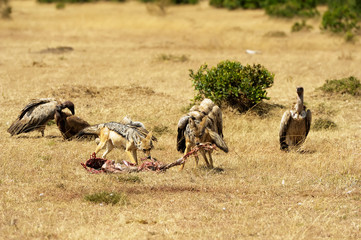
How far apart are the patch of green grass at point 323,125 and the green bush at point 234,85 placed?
1.51m

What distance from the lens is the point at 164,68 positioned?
2059cm

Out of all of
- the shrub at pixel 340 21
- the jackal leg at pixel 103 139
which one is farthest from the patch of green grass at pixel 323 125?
the shrub at pixel 340 21

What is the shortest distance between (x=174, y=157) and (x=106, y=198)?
272 cm

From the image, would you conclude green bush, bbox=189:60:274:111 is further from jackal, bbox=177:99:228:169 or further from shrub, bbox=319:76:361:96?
jackal, bbox=177:99:228:169

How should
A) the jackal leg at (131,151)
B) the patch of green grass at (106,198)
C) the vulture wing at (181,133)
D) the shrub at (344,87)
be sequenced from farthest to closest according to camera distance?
the shrub at (344,87)
the vulture wing at (181,133)
the jackal leg at (131,151)
the patch of green grass at (106,198)

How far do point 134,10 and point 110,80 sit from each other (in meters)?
24.5

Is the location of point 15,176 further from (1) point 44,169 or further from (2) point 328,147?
(2) point 328,147

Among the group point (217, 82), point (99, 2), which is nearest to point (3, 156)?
point (217, 82)

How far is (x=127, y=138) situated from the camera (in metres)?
9.65

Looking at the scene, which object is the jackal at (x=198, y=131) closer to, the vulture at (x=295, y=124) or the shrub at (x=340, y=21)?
the vulture at (x=295, y=124)

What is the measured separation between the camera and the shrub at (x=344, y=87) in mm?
16375

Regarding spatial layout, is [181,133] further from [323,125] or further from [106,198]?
[323,125]

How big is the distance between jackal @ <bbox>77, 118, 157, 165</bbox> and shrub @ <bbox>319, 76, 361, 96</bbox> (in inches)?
316

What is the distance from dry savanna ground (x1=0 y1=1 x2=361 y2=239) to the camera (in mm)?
7496
